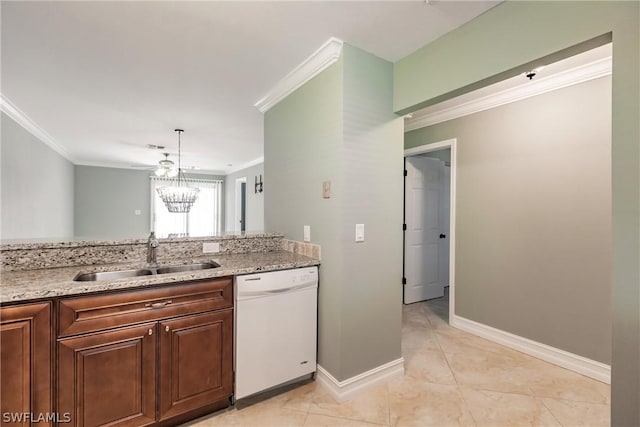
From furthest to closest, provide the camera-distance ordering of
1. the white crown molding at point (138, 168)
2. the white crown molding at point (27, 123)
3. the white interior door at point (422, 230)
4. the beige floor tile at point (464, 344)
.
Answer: the white crown molding at point (138, 168)
the white interior door at point (422, 230)
the white crown molding at point (27, 123)
the beige floor tile at point (464, 344)

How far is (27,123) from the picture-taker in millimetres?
3619

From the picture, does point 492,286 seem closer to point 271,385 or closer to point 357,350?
point 357,350

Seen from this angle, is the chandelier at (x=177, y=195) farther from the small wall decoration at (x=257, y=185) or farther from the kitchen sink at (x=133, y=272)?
the small wall decoration at (x=257, y=185)

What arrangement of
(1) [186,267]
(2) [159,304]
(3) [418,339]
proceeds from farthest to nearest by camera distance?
(3) [418,339] → (1) [186,267] → (2) [159,304]

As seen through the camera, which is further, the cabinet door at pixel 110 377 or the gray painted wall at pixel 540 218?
the gray painted wall at pixel 540 218

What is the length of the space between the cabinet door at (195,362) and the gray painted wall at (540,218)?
2.55 metres

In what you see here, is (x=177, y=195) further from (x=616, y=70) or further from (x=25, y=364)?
(x=616, y=70)

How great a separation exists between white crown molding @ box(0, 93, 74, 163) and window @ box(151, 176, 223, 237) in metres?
2.68

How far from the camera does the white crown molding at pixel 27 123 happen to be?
3021mm

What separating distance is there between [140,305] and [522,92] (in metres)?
3.44

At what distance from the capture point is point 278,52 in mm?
2133

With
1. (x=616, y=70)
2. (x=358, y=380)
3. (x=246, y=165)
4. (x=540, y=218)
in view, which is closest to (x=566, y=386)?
(x=540, y=218)

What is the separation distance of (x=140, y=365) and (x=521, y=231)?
313 centimetres

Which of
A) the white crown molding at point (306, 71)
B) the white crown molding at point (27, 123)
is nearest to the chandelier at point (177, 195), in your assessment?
the white crown molding at point (27, 123)
